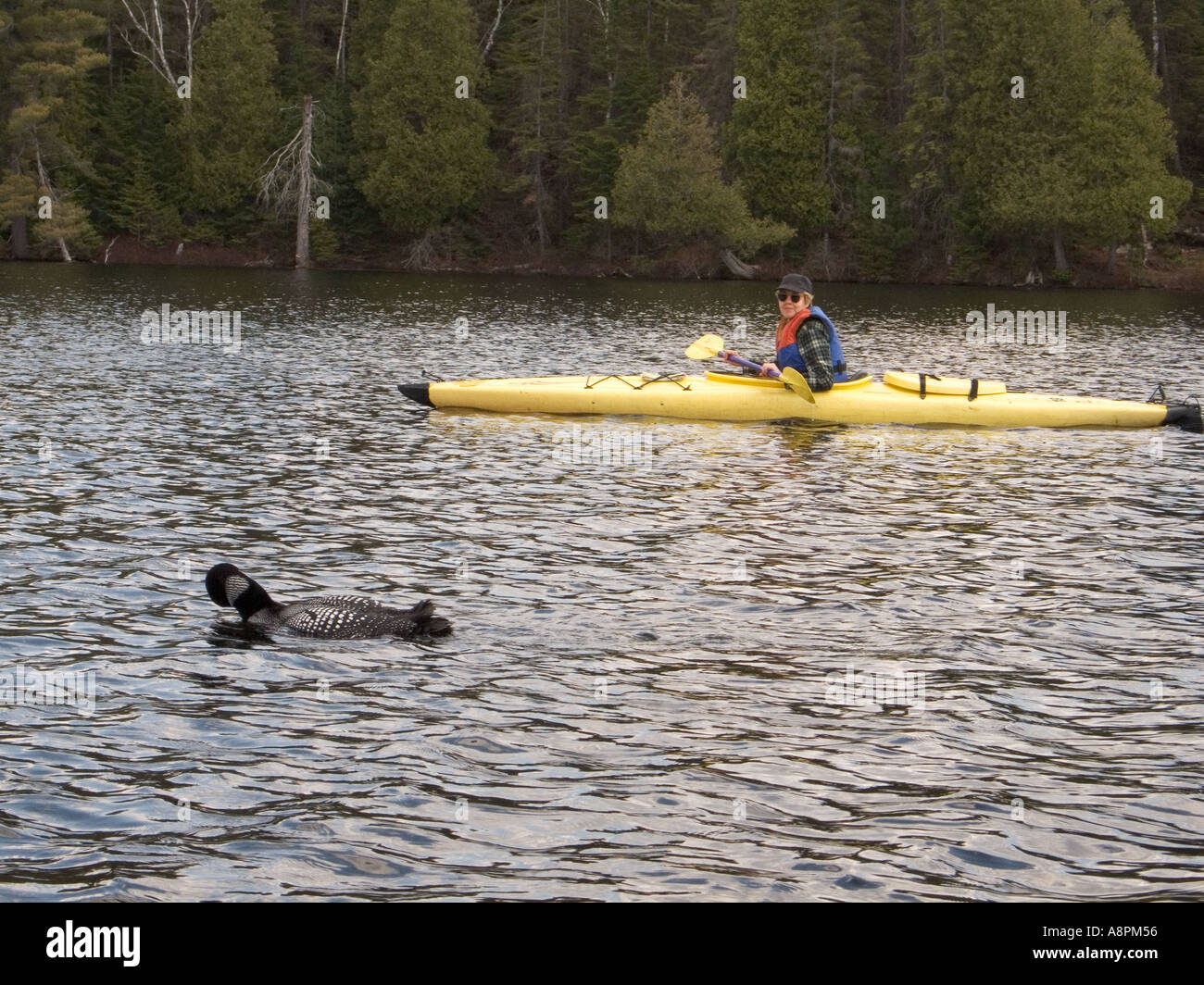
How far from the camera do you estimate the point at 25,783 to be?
25.9 feet

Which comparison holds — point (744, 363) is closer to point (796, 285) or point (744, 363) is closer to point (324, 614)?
point (796, 285)

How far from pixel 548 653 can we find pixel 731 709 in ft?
5.21

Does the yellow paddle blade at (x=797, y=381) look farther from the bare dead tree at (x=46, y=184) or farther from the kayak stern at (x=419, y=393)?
the bare dead tree at (x=46, y=184)

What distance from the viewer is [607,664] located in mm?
9984

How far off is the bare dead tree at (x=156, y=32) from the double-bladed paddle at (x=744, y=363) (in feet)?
172

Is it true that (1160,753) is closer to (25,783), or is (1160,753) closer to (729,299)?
(25,783)

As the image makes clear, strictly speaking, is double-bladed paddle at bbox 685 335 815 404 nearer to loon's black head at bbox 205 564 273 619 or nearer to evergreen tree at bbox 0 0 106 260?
loon's black head at bbox 205 564 273 619

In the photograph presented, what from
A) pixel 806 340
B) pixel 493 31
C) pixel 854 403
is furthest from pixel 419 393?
pixel 493 31

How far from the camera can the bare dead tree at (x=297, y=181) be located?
64.1 metres

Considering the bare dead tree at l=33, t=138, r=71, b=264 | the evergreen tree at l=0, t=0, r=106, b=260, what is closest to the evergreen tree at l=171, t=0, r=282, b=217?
the evergreen tree at l=0, t=0, r=106, b=260

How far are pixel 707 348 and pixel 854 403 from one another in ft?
7.24

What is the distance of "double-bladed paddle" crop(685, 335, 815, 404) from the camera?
2030cm
